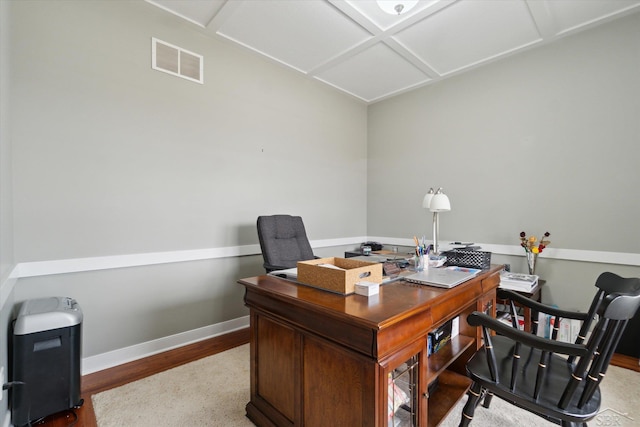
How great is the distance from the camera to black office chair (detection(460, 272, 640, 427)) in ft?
3.43

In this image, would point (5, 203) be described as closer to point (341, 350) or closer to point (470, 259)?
point (341, 350)

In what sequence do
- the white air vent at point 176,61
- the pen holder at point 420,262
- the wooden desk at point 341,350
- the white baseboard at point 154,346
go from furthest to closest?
the white air vent at point 176,61, the white baseboard at point 154,346, the pen holder at point 420,262, the wooden desk at point 341,350

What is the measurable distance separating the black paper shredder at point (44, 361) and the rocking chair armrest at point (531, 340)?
7.14 ft

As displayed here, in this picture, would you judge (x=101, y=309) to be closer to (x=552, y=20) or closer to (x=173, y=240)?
(x=173, y=240)

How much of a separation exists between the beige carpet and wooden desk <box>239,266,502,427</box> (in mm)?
185

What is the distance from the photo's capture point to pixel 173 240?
2.47m

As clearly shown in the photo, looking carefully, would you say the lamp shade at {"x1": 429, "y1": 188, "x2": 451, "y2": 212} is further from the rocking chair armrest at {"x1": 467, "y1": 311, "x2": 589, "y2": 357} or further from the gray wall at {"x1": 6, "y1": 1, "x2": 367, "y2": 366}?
the gray wall at {"x1": 6, "y1": 1, "x2": 367, "y2": 366}

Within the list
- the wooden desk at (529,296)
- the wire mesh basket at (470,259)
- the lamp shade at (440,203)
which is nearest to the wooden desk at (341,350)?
the wire mesh basket at (470,259)

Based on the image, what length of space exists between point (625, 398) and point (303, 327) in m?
2.20

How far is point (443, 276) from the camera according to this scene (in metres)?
1.57

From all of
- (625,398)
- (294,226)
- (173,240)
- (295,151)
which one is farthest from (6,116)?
(625,398)

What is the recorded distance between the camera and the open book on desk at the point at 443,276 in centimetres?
143

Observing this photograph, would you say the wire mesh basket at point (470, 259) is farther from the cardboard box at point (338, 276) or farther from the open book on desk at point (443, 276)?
the cardboard box at point (338, 276)

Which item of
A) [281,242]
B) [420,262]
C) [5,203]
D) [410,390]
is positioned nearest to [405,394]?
[410,390]
